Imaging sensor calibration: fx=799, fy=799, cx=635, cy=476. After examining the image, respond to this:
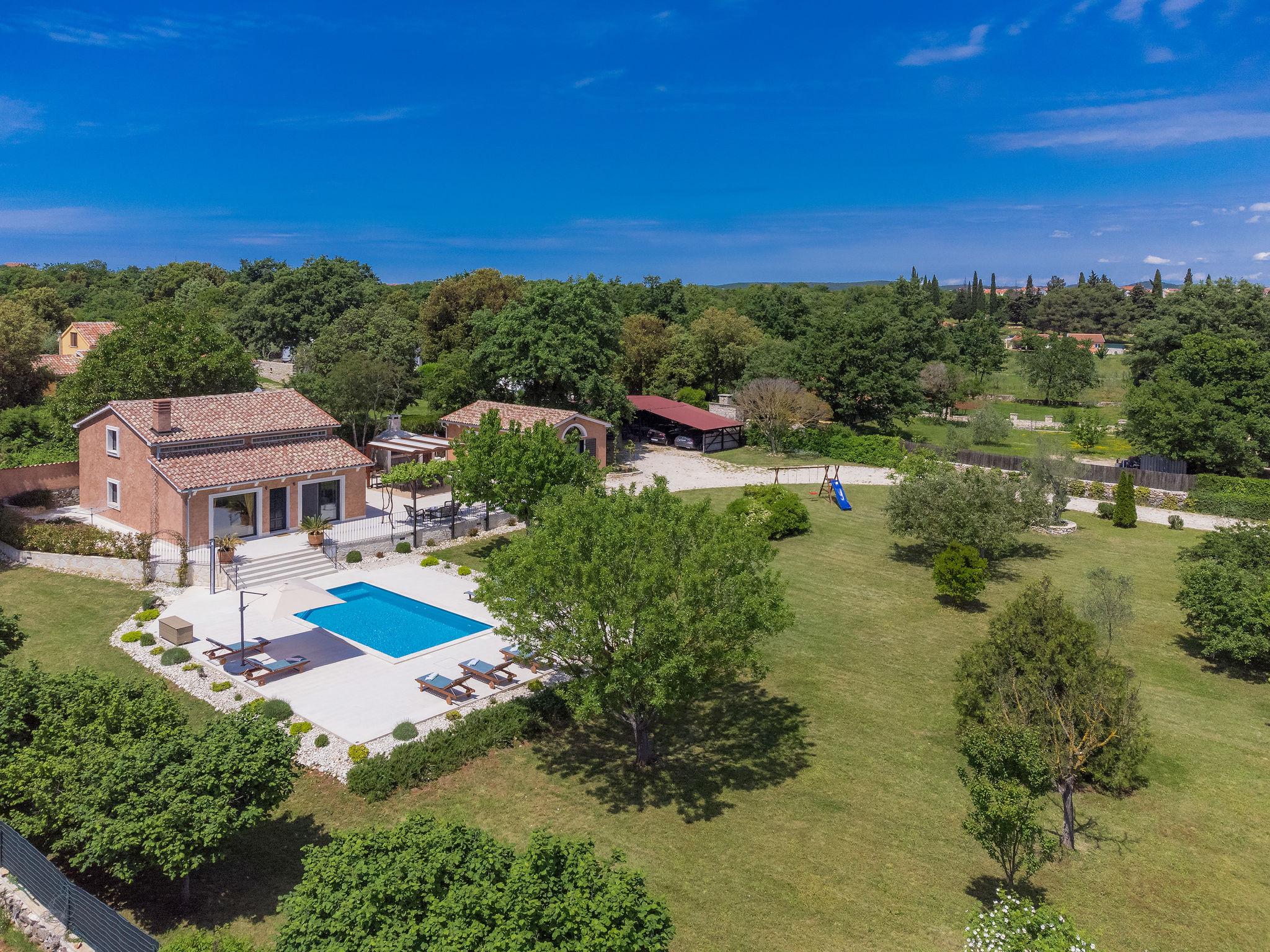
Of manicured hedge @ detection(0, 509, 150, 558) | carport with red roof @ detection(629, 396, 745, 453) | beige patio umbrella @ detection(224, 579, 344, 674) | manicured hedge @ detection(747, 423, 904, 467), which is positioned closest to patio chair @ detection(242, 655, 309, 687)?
beige patio umbrella @ detection(224, 579, 344, 674)

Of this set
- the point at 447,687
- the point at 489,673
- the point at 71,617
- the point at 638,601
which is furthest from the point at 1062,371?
the point at 71,617

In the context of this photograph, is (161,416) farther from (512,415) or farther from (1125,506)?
(1125,506)

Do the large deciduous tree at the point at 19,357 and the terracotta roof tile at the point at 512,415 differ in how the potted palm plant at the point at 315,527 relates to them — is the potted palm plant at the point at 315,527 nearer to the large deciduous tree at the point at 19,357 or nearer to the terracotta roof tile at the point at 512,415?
the terracotta roof tile at the point at 512,415

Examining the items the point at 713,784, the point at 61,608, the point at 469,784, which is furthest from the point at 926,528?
the point at 61,608

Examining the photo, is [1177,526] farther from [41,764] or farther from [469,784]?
[41,764]

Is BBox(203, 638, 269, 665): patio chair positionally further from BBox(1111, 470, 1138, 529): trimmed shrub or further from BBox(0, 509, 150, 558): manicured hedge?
BBox(1111, 470, 1138, 529): trimmed shrub

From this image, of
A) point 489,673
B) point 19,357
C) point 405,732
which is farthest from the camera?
point 19,357

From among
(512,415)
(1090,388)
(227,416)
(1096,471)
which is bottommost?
(1096,471)

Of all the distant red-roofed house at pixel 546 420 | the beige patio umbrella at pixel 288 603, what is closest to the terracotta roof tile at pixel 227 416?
the distant red-roofed house at pixel 546 420
